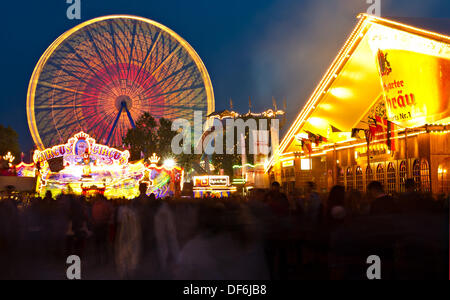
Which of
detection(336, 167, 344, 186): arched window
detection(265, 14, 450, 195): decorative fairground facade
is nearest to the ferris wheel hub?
detection(265, 14, 450, 195): decorative fairground facade

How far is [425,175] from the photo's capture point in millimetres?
19547

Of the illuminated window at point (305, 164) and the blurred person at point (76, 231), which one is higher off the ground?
the illuminated window at point (305, 164)

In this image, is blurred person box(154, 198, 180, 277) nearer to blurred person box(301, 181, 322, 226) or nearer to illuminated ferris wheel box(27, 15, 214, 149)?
blurred person box(301, 181, 322, 226)

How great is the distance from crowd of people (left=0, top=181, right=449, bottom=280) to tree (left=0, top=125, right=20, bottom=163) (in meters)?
71.1

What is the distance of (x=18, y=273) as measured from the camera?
9891mm

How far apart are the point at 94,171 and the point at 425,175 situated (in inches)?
978

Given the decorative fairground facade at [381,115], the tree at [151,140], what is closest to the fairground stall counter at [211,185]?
the decorative fairground facade at [381,115]

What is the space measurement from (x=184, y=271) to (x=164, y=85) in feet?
101

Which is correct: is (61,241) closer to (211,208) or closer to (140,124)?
(211,208)

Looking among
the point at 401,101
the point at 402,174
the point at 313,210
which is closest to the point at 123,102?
the point at 402,174

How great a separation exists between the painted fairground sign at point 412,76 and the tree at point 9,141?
219 feet

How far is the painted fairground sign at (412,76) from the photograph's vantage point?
58.5 ft

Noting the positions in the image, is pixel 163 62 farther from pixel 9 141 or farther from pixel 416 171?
pixel 9 141

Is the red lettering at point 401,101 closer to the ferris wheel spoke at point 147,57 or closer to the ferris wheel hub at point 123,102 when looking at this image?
the ferris wheel spoke at point 147,57
